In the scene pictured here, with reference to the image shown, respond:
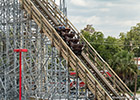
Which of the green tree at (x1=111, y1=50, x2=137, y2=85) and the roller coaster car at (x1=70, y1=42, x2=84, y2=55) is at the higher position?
the roller coaster car at (x1=70, y1=42, x2=84, y2=55)

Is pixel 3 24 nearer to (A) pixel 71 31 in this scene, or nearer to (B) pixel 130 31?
(A) pixel 71 31

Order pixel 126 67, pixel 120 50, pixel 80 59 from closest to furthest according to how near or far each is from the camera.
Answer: pixel 80 59 → pixel 126 67 → pixel 120 50

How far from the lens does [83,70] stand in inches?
553

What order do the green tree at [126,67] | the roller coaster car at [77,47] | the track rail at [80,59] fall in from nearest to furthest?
1. the track rail at [80,59]
2. the roller coaster car at [77,47]
3. the green tree at [126,67]

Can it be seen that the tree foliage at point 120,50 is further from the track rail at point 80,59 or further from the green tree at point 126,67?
the track rail at point 80,59

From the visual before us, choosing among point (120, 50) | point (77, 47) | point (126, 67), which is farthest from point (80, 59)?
point (120, 50)

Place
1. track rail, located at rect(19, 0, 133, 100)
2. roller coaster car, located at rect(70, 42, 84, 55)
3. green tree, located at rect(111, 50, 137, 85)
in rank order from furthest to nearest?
green tree, located at rect(111, 50, 137, 85) → roller coaster car, located at rect(70, 42, 84, 55) → track rail, located at rect(19, 0, 133, 100)

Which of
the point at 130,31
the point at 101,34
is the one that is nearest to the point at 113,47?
the point at 101,34

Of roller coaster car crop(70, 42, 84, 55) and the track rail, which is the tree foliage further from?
roller coaster car crop(70, 42, 84, 55)

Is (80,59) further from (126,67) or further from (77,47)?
(126,67)

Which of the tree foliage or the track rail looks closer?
the track rail

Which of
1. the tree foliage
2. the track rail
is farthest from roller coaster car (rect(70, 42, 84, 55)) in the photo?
the tree foliage

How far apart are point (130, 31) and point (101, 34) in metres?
11.2

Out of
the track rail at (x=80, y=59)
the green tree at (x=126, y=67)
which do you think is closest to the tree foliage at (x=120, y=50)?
the green tree at (x=126, y=67)
